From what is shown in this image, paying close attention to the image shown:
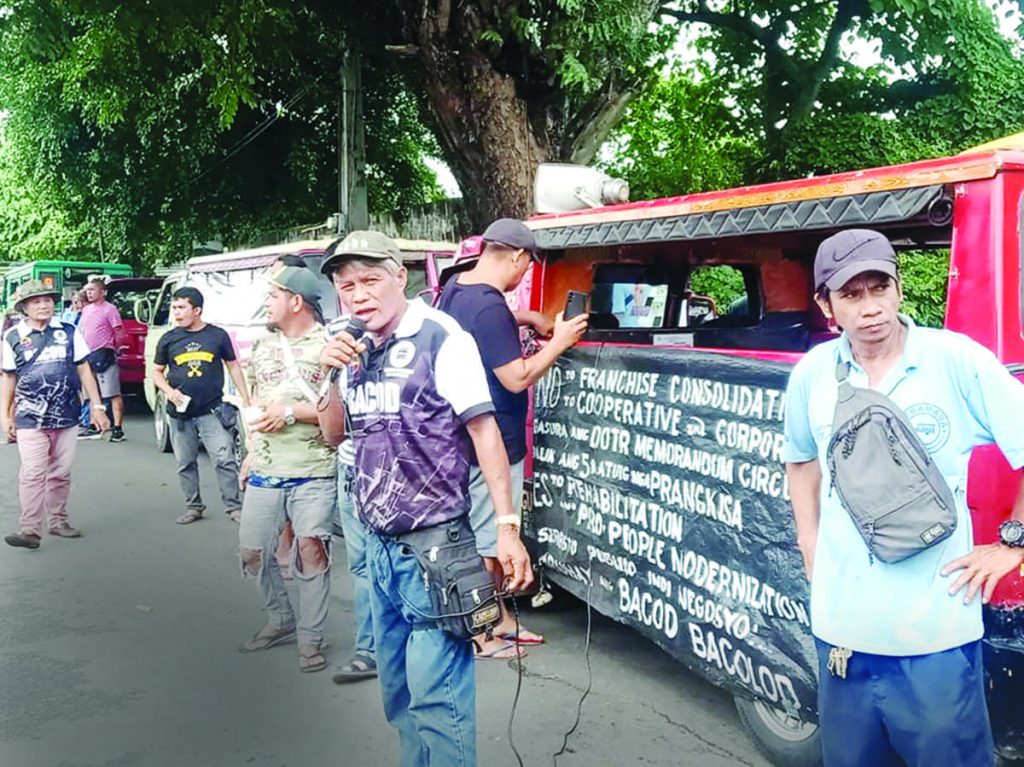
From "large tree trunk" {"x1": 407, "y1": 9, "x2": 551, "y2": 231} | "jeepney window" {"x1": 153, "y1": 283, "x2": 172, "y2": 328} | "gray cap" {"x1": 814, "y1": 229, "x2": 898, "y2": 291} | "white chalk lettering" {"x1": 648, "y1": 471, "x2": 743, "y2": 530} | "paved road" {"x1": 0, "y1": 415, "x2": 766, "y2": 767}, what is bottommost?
"paved road" {"x1": 0, "y1": 415, "x2": 766, "y2": 767}

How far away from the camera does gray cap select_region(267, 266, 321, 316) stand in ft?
14.7

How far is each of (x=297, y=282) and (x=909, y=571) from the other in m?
3.15

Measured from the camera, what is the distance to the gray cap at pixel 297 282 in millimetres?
4488

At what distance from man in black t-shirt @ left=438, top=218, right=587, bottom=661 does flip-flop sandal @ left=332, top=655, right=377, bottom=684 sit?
2.54 feet

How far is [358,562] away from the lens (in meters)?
4.29

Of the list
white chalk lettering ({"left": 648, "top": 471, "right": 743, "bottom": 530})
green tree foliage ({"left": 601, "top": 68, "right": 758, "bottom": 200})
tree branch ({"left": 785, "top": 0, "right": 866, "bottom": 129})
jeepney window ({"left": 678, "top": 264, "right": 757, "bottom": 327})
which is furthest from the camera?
green tree foliage ({"left": 601, "top": 68, "right": 758, "bottom": 200})

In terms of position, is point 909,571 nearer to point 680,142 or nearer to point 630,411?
point 630,411

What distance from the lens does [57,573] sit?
6.14 m

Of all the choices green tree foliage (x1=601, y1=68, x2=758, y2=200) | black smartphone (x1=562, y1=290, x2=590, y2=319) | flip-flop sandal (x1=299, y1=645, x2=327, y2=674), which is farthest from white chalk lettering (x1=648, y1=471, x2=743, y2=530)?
green tree foliage (x1=601, y1=68, x2=758, y2=200)

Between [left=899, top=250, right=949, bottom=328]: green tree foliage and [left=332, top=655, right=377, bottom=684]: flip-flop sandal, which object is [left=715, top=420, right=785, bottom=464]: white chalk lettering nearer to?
[left=332, top=655, right=377, bottom=684]: flip-flop sandal

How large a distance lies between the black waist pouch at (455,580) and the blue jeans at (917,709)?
0.94m

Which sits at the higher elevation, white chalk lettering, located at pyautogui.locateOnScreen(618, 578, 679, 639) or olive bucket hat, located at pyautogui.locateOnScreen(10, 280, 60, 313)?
olive bucket hat, located at pyautogui.locateOnScreen(10, 280, 60, 313)

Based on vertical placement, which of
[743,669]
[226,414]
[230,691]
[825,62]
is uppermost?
[825,62]

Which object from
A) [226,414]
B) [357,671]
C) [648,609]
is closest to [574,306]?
[648,609]
